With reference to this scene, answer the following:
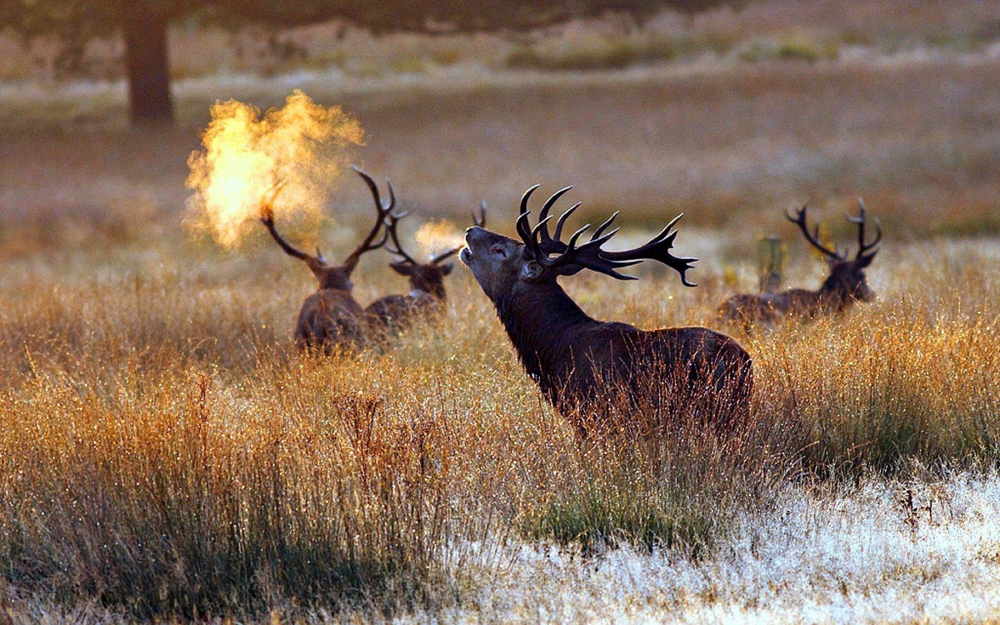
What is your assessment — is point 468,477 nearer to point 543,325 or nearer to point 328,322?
point 543,325

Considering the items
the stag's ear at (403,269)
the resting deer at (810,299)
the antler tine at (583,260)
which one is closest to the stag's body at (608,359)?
the antler tine at (583,260)

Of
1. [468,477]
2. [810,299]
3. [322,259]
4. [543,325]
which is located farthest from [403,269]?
[468,477]

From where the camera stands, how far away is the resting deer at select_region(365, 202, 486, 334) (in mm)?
11352

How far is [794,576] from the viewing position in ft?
18.8

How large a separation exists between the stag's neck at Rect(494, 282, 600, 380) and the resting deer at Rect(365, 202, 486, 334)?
273cm

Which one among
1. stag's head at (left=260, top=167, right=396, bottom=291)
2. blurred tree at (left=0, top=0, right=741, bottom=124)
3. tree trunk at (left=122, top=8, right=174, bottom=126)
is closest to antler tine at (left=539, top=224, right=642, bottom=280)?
stag's head at (left=260, top=167, right=396, bottom=291)

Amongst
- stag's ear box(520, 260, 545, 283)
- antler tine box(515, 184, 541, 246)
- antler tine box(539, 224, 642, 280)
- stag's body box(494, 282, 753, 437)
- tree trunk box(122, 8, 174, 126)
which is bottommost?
stag's body box(494, 282, 753, 437)

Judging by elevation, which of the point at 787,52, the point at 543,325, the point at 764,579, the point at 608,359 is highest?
the point at 787,52

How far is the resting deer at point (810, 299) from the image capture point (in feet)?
35.1

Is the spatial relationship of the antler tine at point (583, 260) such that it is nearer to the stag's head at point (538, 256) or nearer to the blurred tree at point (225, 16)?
the stag's head at point (538, 256)

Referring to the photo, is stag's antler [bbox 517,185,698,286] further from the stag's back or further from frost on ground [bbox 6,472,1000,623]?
the stag's back

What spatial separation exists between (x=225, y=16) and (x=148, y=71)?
14.2 ft

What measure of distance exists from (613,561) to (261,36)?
30.9m

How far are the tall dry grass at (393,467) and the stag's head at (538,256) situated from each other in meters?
0.75
